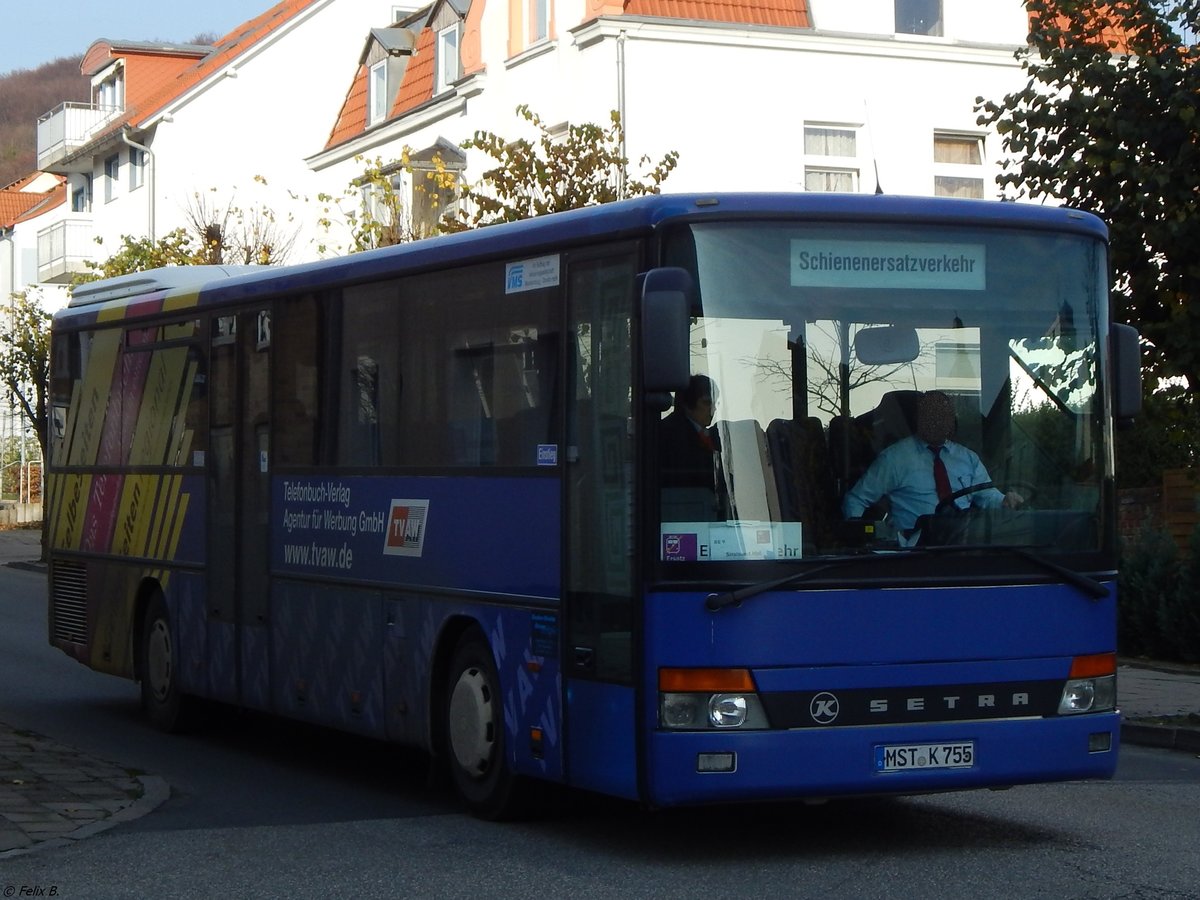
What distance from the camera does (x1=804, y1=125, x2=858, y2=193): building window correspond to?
31.4 m

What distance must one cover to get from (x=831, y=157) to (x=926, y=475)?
23.8 meters

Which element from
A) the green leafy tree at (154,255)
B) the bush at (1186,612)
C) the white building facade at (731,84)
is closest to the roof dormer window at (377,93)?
the white building facade at (731,84)

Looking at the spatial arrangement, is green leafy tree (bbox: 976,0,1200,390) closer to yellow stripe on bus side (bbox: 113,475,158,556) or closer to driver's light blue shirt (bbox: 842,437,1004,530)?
driver's light blue shirt (bbox: 842,437,1004,530)

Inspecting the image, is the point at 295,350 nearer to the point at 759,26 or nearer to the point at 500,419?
the point at 500,419

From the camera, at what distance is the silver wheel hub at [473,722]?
31.8ft

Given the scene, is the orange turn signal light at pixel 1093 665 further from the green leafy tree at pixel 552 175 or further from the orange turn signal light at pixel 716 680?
the green leafy tree at pixel 552 175

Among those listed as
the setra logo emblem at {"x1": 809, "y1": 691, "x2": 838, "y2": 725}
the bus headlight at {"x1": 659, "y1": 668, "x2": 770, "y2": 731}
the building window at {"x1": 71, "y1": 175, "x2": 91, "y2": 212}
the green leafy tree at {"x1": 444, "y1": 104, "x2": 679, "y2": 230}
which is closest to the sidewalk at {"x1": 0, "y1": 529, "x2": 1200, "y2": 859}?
the bus headlight at {"x1": 659, "y1": 668, "x2": 770, "y2": 731}

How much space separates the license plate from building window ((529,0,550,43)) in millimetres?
24970

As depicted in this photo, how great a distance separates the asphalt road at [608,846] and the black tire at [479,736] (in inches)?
5.1

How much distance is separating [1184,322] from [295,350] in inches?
228

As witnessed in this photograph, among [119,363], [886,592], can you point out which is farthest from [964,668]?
[119,363]

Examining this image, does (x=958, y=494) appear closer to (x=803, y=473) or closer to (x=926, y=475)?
(x=926, y=475)

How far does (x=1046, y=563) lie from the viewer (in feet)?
28.6

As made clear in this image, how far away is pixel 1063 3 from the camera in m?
13.9
